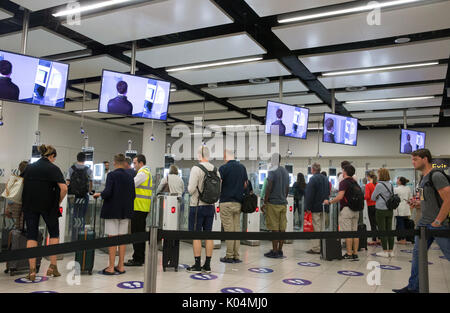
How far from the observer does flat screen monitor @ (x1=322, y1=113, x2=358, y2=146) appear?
26.8 ft

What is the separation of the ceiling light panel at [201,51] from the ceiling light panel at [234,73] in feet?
1.76

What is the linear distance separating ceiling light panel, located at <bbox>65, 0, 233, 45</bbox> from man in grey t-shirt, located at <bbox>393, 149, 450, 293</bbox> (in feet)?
9.93

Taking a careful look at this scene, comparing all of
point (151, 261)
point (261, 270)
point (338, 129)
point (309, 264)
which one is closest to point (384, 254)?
point (309, 264)

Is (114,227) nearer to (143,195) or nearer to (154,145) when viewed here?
(143,195)

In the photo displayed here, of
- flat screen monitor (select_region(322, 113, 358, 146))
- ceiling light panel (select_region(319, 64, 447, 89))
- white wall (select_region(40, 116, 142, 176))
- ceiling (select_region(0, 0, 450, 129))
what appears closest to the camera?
ceiling (select_region(0, 0, 450, 129))

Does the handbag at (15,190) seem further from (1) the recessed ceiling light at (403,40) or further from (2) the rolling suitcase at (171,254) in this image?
(1) the recessed ceiling light at (403,40)

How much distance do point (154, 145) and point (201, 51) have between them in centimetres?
728

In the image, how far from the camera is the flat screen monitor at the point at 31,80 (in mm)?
4684

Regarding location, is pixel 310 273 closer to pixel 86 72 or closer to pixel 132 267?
pixel 132 267

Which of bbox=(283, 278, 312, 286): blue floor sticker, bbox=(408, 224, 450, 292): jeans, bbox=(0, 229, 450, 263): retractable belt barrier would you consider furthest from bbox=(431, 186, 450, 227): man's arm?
bbox=(283, 278, 312, 286): blue floor sticker

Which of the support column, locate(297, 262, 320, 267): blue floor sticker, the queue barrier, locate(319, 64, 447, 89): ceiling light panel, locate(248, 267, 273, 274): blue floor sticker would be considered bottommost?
locate(297, 262, 320, 267): blue floor sticker

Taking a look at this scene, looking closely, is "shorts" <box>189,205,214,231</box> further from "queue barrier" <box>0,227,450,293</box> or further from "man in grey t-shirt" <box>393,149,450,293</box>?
"man in grey t-shirt" <box>393,149,450,293</box>
